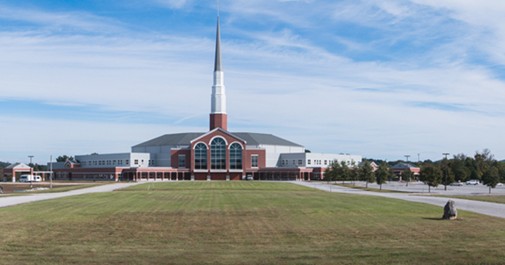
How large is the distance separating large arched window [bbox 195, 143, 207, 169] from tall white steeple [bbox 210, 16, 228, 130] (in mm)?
6851

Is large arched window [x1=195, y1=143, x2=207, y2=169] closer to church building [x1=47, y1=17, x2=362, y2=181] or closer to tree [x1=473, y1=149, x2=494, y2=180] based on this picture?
church building [x1=47, y1=17, x2=362, y2=181]

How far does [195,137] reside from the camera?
544 feet

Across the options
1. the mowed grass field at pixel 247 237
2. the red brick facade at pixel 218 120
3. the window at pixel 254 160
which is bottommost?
the mowed grass field at pixel 247 237

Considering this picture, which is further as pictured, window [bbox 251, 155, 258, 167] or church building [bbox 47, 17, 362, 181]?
window [bbox 251, 155, 258, 167]

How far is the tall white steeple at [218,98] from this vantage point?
493ft

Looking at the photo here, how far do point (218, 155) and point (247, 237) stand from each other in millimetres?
124738

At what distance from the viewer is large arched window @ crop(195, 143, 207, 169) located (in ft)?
489

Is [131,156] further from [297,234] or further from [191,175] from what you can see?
[297,234]

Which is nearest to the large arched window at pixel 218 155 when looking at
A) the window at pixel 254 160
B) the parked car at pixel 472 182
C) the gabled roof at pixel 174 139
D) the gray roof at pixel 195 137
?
the window at pixel 254 160

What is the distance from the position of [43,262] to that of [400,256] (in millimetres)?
11947

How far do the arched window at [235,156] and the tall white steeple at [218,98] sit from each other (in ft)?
A: 21.3

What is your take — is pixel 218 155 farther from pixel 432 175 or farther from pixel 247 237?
pixel 247 237

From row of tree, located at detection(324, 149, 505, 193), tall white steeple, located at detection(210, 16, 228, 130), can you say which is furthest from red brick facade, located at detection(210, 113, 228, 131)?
row of tree, located at detection(324, 149, 505, 193)

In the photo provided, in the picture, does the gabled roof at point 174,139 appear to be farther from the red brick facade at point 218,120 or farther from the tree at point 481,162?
the tree at point 481,162
